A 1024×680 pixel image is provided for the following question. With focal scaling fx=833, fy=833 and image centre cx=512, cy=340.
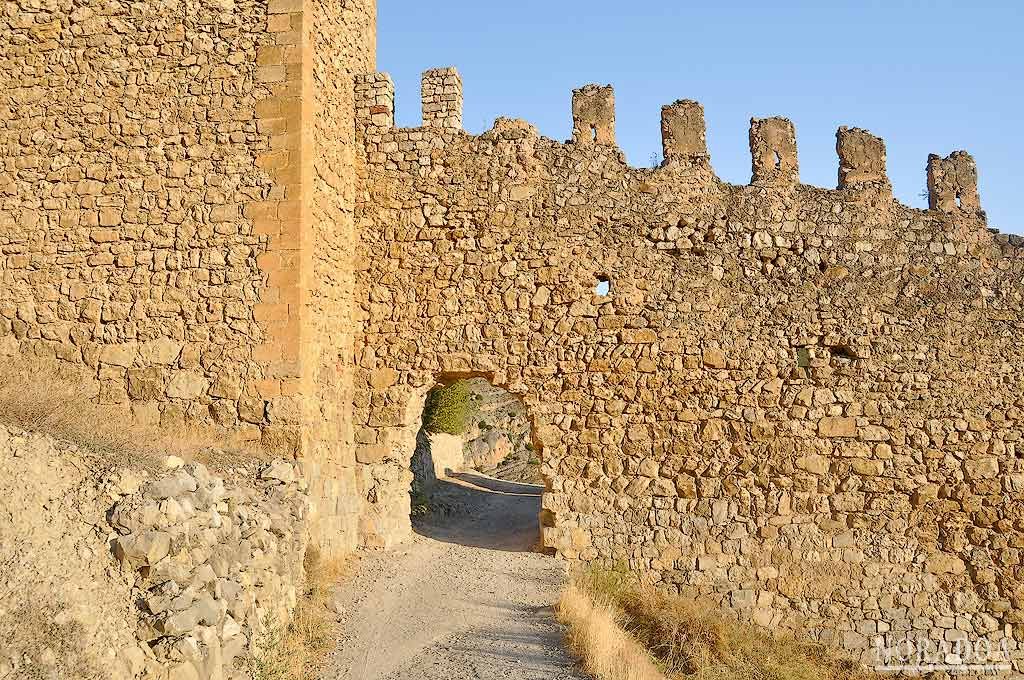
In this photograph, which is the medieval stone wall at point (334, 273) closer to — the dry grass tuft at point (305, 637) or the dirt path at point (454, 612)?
the dry grass tuft at point (305, 637)

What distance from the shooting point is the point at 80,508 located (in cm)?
470

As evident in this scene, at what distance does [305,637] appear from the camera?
5703 millimetres

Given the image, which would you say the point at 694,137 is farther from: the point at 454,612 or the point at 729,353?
the point at 454,612

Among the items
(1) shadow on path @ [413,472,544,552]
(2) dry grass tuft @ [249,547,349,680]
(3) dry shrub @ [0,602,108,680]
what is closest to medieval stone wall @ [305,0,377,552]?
(2) dry grass tuft @ [249,547,349,680]

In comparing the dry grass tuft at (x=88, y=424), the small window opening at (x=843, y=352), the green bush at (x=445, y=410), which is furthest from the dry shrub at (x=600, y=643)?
Result: the green bush at (x=445, y=410)

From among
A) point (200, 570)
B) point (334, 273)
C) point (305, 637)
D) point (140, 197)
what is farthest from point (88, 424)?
point (334, 273)

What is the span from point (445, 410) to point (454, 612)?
36.2ft

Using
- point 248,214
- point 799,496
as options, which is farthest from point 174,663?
point 799,496

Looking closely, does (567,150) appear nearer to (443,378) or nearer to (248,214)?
(443,378)

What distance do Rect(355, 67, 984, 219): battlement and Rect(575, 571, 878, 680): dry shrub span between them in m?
4.35

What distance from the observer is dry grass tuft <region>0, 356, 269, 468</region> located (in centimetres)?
557

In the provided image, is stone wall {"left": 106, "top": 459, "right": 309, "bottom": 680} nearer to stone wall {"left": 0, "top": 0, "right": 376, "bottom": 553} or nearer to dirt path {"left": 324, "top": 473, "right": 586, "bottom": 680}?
dirt path {"left": 324, "top": 473, "right": 586, "bottom": 680}

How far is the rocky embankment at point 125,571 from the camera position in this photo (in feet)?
12.7

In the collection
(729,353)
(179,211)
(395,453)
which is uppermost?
(179,211)
